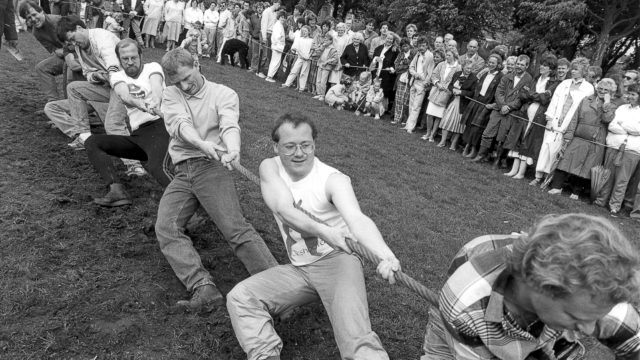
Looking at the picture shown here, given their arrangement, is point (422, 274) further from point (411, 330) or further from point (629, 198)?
point (629, 198)

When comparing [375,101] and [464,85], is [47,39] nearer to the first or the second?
[375,101]

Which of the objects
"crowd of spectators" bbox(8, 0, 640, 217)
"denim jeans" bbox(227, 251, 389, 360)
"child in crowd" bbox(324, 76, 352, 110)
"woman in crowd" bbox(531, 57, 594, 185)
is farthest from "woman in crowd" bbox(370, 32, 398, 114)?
"denim jeans" bbox(227, 251, 389, 360)

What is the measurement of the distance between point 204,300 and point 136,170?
9.32ft

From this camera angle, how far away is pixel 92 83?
6.00m

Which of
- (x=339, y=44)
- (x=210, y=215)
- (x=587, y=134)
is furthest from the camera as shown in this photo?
(x=339, y=44)

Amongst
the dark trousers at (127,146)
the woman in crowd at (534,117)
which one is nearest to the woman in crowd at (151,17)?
the woman in crowd at (534,117)

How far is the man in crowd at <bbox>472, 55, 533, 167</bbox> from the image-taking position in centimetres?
855

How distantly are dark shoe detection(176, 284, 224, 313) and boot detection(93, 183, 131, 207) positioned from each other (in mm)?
1752

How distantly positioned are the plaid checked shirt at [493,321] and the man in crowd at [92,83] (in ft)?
14.9

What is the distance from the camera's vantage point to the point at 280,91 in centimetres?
1260

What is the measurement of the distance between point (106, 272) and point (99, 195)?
1585mm

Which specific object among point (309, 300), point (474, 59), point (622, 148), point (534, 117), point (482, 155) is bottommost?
point (309, 300)

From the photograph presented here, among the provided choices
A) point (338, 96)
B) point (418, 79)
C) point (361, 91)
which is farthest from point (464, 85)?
point (338, 96)

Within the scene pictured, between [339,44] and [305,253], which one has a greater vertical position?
[339,44]
